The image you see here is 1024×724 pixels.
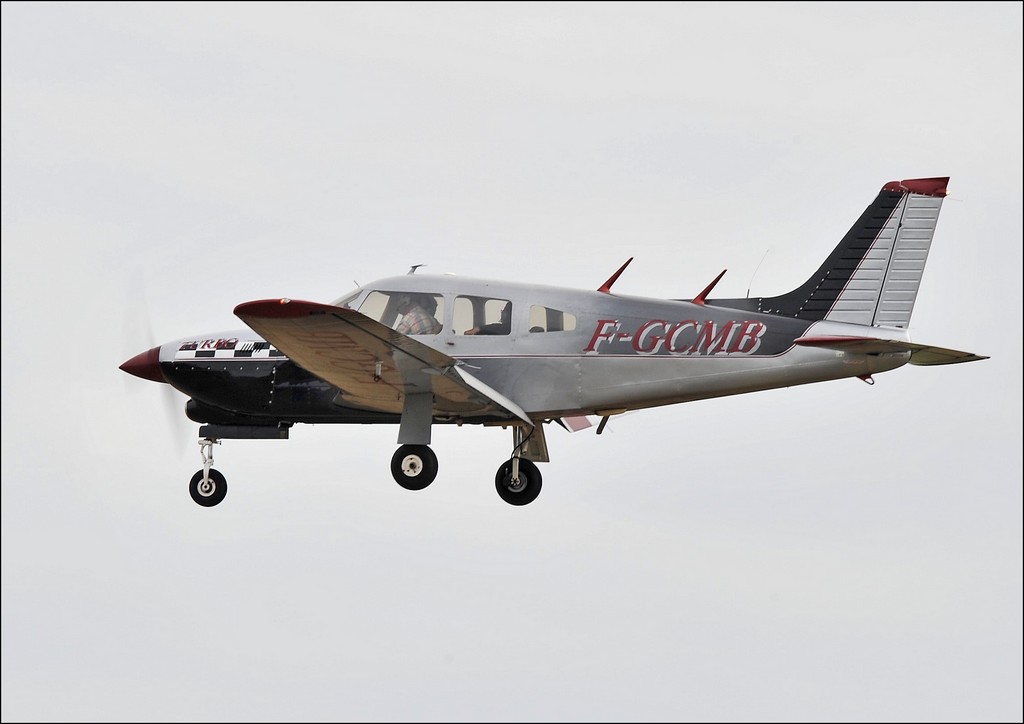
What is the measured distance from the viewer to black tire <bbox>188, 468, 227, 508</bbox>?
2331 cm

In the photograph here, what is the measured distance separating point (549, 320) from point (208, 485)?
565 cm

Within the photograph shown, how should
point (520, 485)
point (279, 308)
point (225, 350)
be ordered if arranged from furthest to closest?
point (225, 350) → point (520, 485) → point (279, 308)

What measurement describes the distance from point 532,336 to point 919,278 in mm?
5354

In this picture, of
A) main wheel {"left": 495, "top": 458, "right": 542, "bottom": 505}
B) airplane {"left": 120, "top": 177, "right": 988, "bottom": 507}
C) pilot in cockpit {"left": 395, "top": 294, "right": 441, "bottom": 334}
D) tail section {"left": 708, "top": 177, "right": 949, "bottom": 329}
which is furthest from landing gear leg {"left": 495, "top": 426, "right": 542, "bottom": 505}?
tail section {"left": 708, "top": 177, "right": 949, "bottom": 329}

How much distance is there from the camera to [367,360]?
67.8 feet

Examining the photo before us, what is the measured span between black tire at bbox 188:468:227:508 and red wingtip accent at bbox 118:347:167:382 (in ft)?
5.05

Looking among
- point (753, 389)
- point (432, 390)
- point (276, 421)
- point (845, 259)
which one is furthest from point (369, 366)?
point (845, 259)

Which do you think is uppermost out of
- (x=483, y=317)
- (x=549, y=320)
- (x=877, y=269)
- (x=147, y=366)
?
(x=877, y=269)

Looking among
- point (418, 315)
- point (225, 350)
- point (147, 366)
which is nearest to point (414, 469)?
point (418, 315)

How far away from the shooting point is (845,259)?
22.1 m

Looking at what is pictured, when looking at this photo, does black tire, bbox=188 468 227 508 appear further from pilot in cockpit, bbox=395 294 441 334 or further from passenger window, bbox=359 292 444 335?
pilot in cockpit, bbox=395 294 441 334

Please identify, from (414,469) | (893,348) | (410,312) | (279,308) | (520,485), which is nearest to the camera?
(279,308)

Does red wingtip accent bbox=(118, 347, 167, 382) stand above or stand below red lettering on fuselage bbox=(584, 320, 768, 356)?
below

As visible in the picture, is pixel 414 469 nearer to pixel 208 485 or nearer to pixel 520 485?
pixel 520 485
